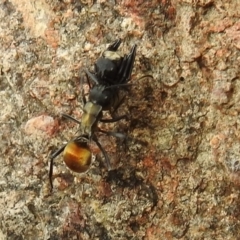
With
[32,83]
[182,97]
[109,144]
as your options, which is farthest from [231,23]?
[32,83]

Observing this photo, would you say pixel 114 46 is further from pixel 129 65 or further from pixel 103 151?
pixel 103 151

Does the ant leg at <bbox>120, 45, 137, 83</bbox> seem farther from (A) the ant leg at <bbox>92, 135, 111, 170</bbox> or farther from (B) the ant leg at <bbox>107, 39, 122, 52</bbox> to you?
(A) the ant leg at <bbox>92, 135, 111, 170</bbox>

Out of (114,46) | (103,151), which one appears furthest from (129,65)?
(103,151)

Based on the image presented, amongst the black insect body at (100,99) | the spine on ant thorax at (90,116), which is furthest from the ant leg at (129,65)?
the spine on ant thorax at (90,116)

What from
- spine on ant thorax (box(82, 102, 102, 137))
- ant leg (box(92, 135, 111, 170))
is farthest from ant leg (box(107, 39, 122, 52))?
ant leg (box(92, 135, 111, 170))

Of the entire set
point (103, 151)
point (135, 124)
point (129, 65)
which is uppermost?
point (129, 65)

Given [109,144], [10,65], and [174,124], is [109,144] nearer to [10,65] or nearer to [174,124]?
[174,124]
